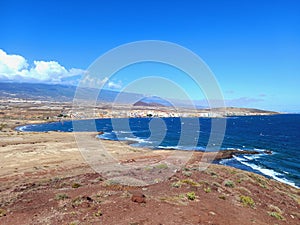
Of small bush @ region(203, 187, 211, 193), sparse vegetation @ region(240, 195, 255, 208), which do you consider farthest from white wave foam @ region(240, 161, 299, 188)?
small bush @ region(203, 187, 211, 193)

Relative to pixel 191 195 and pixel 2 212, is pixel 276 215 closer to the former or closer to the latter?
pixel 191 195

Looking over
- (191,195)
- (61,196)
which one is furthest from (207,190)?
(61,196)

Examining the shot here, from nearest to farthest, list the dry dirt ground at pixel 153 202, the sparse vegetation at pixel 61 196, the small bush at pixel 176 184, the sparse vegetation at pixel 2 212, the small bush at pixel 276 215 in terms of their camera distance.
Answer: the dry dirt ground at pixel 153 202 → the sparse vegetation at pixel 2 212 → the small bush at pixel 276 215 → the sparse vegetation at pixel 61 196 → the small bush at pixel 176 184

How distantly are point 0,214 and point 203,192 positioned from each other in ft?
42.7

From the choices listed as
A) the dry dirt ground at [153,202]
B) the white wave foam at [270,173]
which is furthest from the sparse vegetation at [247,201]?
the white wave foam at [270,173]

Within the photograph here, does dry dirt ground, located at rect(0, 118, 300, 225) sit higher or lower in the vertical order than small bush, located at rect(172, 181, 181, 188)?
lower

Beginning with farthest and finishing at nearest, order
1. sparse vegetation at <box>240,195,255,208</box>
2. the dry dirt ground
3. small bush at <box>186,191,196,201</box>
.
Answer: sparse vegetation at <box>240,195,255,208</box> < small bush at <box>186,191,196,201</box> < the dry dirt ground

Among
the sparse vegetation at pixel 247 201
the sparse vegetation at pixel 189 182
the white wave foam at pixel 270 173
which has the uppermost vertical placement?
the sparse vegetation at pixel 189 182

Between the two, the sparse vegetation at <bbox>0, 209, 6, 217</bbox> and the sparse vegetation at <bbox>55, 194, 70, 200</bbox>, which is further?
the sparse vegetation at <bbox>55, 194, 70, 200</bbox>

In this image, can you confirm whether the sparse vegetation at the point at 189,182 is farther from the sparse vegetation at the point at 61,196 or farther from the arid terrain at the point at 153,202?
the sparse vegetation at the point at 61,196

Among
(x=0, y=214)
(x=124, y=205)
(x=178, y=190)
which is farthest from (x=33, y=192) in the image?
(x=178, y=190)

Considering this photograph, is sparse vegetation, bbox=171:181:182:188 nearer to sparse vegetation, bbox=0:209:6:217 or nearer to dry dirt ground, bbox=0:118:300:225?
dry dirt ground, bbox=0:118:300:225

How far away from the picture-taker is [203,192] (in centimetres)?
1928

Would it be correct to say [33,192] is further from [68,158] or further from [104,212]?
[68,158]
